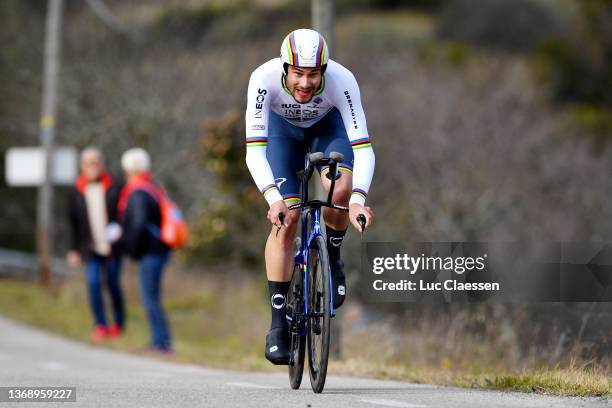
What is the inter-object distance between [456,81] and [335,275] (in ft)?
110

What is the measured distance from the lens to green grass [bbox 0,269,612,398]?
905 centimetres

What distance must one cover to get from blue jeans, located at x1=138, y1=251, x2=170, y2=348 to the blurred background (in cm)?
49

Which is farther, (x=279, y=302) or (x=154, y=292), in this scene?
(x=154, y=292)

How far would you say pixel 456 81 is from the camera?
137ft

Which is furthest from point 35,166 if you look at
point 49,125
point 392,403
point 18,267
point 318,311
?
point 392,403

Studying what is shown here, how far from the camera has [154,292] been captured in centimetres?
1507

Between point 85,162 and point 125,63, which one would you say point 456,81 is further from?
point 85,162

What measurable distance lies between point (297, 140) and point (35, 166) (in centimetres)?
1914

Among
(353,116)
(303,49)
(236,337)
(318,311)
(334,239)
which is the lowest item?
(236,337)

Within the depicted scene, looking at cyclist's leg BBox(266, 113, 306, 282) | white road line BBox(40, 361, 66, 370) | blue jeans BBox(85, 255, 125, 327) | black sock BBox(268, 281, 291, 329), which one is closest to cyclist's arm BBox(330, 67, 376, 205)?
cyclist's leg BBox(266, 113, 306, 282)

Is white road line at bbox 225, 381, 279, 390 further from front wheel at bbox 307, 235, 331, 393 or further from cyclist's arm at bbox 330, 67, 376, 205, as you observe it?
cyclist's arm at bbox 330, 67, 376, 205

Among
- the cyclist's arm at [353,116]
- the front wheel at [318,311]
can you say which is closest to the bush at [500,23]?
the cyclist's arm at [353,116]

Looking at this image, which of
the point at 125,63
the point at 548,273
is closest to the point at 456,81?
the point at 125,63

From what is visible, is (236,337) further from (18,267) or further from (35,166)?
(18,267)
